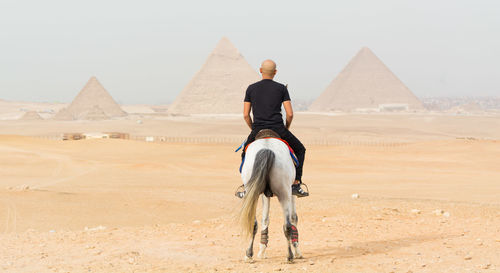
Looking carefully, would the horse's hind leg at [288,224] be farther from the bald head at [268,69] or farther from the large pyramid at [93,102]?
the large pyramid at [93,102]

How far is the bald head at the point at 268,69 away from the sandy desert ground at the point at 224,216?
193cm

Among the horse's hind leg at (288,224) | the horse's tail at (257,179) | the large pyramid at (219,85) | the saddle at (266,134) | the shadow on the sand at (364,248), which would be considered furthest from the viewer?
the large pyramid at (219,85)

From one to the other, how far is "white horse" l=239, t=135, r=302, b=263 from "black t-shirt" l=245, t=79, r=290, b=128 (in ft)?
0.73

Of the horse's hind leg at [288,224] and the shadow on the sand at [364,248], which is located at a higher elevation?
the horse's hind leg at [288,224]

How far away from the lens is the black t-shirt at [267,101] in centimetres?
603

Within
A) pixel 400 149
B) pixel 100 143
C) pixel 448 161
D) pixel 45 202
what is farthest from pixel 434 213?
pixel 100 143

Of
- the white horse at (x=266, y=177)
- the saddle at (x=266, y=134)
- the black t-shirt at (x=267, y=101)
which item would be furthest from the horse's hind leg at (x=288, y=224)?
the black t-shirt at (x=267, y=101)

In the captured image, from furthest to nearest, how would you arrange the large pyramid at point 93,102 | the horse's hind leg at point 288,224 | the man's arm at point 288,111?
the large pyramid at point 93,102 → the man's arm at point 288,111 → the horse's hind leg at point 288,224

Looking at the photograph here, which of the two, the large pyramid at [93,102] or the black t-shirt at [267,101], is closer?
the black t-shirt at [267,101]

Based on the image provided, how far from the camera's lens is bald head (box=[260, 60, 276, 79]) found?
6.21m

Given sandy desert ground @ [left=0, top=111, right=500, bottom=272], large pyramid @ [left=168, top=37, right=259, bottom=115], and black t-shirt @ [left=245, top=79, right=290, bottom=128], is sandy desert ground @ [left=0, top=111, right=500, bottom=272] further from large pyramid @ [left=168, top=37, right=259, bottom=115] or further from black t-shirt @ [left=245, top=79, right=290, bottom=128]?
large pyramid @ [left=168, top=37, right=259, bottom=115]

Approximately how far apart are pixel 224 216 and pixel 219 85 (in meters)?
166

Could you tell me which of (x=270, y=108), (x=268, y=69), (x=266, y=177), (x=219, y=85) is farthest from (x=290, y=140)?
(x=219, y=85)

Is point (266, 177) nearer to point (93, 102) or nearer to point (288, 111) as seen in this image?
point (288, 111)
